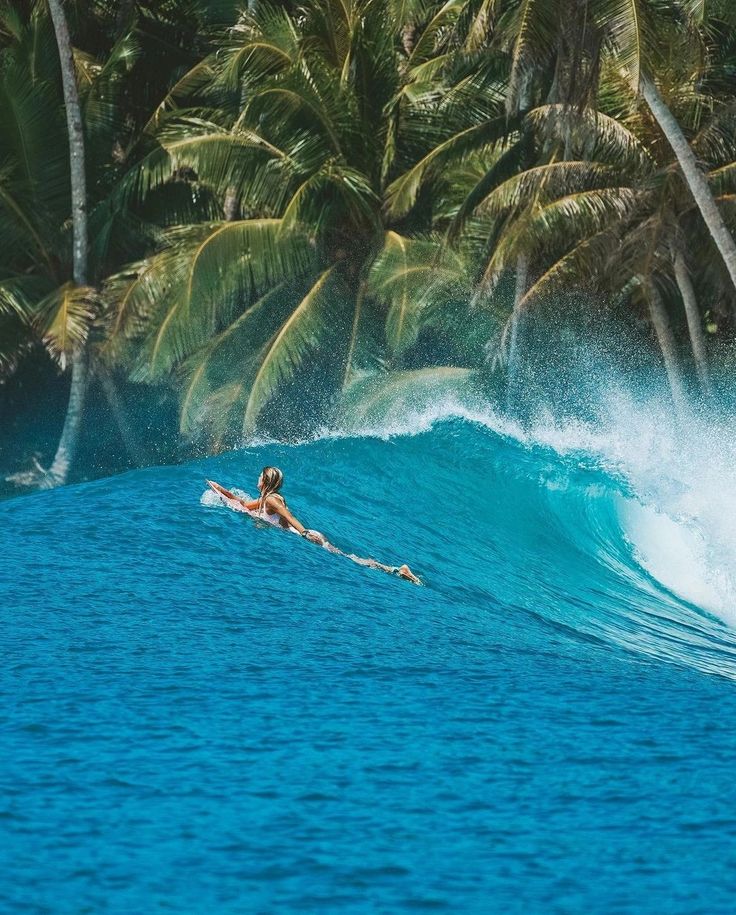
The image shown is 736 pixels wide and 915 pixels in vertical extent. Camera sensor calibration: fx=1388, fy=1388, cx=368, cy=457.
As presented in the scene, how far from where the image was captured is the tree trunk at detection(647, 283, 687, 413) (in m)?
18.3

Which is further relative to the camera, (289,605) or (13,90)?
(13,90)

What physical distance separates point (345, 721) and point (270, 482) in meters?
4.58

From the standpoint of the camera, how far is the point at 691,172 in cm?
1525

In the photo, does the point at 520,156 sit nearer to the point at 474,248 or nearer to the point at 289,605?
the point at 474,248

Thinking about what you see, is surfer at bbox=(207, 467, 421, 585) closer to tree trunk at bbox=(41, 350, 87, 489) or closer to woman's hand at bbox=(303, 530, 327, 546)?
woman's hand at bbox=(303, 530, 327, 546)

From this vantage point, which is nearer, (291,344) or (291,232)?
(291,232)

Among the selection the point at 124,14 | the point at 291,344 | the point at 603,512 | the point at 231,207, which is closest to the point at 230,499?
the point at 603,512

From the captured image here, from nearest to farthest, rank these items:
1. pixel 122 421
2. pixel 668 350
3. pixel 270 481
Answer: pixel 270 481 < pixel 668 350 < pixel 122 421

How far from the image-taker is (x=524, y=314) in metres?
18.3

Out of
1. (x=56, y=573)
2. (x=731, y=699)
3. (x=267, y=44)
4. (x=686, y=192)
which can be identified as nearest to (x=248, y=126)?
(x=267, y=44)

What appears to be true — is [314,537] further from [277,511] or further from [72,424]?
[72,424]

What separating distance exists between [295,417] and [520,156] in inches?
191

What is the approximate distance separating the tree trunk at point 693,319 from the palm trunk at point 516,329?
1.92m

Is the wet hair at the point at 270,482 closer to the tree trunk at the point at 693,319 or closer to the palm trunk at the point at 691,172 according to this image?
the palm trunk at the point at 691,172
